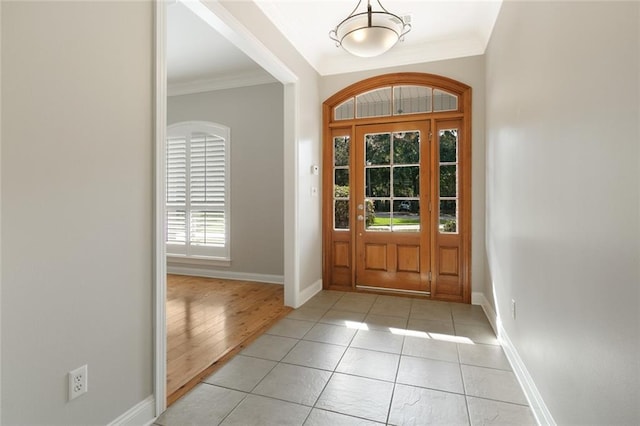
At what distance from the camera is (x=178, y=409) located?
1.80m

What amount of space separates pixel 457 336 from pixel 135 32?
3081 millimetres

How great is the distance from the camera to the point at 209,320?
122 inches

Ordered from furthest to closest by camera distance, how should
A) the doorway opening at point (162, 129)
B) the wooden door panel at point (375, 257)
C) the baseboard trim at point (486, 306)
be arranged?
the wooden door panel at point (375, 257)
the baseboard trim at point (486, 306)
the doorway opening at point (162, 129)

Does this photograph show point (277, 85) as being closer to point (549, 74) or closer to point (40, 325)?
point (549, 74)

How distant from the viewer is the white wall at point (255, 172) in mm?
4430

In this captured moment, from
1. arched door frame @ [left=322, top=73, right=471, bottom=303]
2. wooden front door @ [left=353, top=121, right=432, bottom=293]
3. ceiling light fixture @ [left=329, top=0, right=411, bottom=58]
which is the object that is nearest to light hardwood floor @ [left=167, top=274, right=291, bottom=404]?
arched door frame @ [left=322, top=73, right=471, bottom=303]

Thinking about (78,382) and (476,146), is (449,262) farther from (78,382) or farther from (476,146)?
(78,382)

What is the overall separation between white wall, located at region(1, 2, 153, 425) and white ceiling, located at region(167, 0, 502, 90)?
4.21ft

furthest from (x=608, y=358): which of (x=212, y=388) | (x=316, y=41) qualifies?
(x=316, y=41)

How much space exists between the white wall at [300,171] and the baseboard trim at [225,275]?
2.57 feet

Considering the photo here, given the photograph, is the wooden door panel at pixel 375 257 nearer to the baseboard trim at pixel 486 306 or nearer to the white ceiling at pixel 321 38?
the baseboard trim at pixel 486 306

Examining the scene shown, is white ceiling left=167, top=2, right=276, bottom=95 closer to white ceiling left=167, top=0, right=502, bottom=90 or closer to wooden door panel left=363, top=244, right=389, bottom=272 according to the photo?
white ceiling left=167, top=0, right=502, bottom=90

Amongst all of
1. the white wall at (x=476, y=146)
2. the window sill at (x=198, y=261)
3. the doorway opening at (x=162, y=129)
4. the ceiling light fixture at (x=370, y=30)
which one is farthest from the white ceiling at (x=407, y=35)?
the window sill at (x=198, y=261)

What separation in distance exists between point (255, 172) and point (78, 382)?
11.2ft
